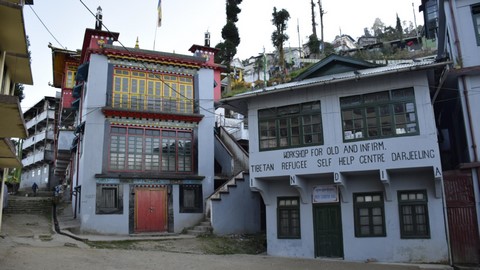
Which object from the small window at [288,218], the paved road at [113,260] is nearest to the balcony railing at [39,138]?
the paved road at [113,260]

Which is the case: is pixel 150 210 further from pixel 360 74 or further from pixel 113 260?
pixel 360 74

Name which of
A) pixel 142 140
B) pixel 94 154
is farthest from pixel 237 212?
pixel 94 154

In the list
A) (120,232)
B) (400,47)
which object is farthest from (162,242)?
(400,47)

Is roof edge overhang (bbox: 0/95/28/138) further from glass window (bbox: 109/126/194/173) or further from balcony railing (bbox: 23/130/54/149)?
balcony railing (bbox: 23/130/54/149)

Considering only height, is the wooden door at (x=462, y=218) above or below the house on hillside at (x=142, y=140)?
below

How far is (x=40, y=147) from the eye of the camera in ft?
187

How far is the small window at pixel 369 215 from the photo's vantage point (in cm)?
1612

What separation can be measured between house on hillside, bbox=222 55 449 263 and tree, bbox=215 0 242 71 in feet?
101

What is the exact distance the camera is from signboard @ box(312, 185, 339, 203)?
1708cm

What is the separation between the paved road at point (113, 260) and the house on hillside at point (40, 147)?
3467 centimetres

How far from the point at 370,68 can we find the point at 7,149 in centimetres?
1387

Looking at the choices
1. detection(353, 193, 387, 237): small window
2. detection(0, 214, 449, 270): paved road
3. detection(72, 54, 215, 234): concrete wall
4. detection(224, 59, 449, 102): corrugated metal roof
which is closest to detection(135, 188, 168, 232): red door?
detection(72, 54, 215, 234): concrete wall

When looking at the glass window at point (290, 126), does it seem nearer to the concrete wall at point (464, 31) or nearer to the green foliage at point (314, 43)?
the concrete wall at point (464, 31)

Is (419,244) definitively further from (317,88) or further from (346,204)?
(317,88)
